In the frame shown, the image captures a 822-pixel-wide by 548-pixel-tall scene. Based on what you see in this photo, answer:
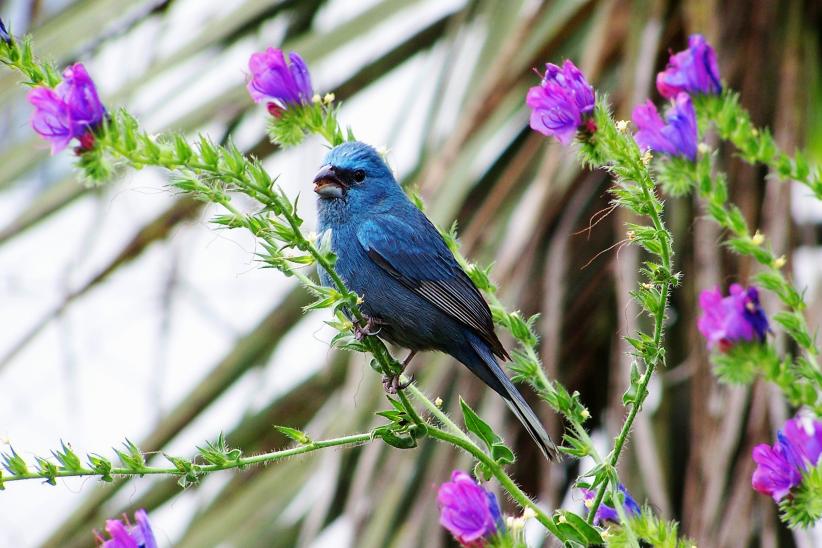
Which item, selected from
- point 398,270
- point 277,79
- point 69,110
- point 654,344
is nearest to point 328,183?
point 398,270

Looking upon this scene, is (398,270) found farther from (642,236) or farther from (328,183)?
(642,236)

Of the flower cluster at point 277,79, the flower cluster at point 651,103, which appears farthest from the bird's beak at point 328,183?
the flower cluster at point 651,103

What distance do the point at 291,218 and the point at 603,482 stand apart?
0.62m

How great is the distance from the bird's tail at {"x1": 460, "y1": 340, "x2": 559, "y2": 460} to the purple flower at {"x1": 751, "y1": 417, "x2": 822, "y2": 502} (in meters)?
0.94

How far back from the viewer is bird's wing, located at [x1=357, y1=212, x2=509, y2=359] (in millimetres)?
3121

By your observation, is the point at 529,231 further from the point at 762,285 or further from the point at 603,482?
the point at 603,482

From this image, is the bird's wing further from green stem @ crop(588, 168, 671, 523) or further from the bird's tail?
green stem @ crop(588, 168, 671, 523)

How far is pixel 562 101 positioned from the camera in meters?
1.96

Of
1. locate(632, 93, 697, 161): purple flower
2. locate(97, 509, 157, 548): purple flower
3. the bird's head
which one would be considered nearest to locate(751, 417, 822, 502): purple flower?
locate(632, 93, 697, 161): purple flower

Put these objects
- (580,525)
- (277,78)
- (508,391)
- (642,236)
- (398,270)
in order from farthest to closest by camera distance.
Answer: (398,270)
(508,391)
(277,78)
(642,236)
(580,525)

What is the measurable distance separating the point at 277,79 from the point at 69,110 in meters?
0.44

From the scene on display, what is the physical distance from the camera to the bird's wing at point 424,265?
3121 millimetres

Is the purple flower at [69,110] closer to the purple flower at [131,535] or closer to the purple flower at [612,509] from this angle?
the purple flower at [131,535]

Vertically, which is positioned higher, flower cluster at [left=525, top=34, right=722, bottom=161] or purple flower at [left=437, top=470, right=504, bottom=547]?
flower cluster at [left=525, top=34, right=722, bottom=161]
